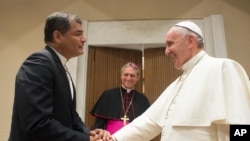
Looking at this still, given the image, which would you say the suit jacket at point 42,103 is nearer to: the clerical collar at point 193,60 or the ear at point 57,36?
the ear at point 57,36

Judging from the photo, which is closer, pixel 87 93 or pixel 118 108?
pixel 118 108

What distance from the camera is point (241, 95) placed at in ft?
6.02

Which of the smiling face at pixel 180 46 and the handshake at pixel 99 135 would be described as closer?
the handshake at pixel 99 135

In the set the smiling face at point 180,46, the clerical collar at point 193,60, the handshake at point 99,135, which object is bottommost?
the handshake at point 99,135

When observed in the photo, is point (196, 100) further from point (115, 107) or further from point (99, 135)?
point (115, 107)

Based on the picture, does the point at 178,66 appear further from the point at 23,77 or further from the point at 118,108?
the point at 118,108

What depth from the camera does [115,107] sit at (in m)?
3.83

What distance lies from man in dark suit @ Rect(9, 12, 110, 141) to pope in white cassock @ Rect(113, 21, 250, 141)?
77 centimetres

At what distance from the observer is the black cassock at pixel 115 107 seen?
148 inches

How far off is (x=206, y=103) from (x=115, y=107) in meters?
2.00

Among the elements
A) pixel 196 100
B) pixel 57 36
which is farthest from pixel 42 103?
pixel 196 100

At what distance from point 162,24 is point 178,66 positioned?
8.29 feet

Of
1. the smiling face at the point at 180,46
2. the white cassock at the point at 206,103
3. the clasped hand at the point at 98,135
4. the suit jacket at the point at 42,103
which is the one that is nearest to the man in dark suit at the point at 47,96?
the suit jacket at the point at 42,103

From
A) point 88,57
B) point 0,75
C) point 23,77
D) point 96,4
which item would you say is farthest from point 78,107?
point 23,77
